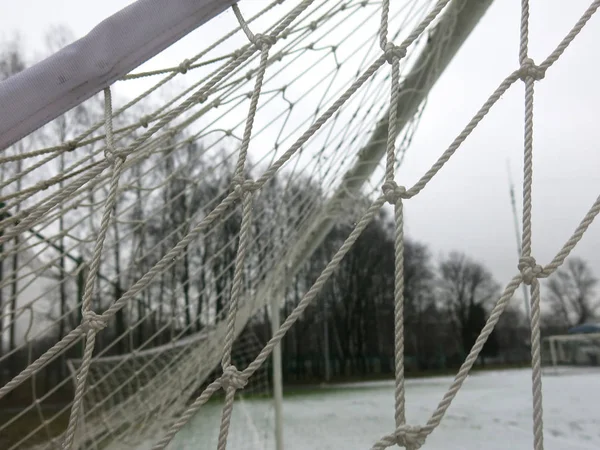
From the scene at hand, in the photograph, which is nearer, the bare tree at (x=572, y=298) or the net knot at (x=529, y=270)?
the net knot at (x=529, y=270)

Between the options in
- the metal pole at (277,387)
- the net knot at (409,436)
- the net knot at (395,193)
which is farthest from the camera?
the metal pole at (277,387)

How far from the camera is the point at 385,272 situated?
40.9 feet

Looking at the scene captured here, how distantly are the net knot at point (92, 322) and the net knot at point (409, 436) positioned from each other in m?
0.32

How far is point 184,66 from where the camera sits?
0.91 metres

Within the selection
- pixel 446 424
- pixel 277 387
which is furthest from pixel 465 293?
pixel 277 387

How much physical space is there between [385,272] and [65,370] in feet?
25.2

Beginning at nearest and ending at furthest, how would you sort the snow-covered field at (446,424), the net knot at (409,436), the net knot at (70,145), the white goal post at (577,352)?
the net knot at (409,436)
the net knot at (70,145)
the snow-covered field at (446,424)
the white goal post at (577,352)

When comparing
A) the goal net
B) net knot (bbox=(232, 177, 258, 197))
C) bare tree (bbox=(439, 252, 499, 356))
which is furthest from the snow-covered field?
bare tree (bbox=(439, 252, 499, 356))

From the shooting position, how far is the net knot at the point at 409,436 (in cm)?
50

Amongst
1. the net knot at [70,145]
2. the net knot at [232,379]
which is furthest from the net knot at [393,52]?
the net knot at [70,145]

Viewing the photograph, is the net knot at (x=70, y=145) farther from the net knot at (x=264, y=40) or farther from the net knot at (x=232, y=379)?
the net knot at (x=232, y=379)

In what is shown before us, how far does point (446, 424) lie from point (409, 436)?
3545 millimetres

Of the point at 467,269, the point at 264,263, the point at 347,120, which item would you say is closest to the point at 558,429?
the point at 264,263

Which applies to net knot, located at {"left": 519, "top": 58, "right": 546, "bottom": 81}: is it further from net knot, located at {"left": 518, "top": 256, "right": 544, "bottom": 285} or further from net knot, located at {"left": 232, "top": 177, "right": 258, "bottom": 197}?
net knot, located at {"left": 232, "top": 177, "right": 258, "bottom": 197}
